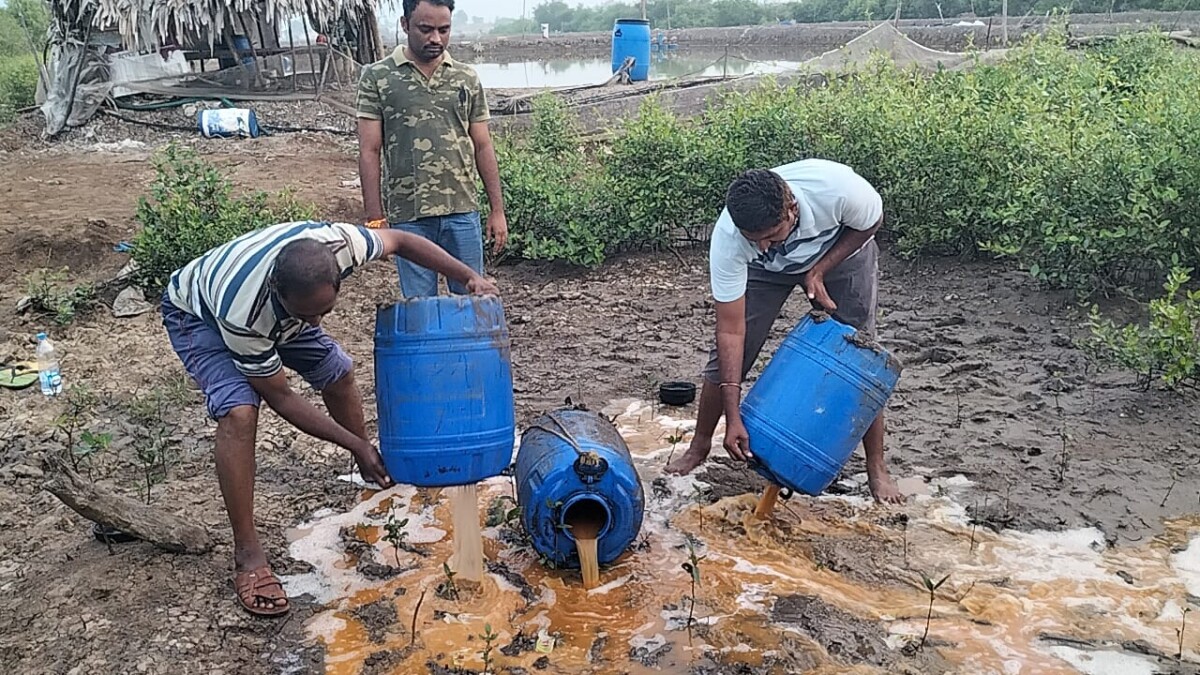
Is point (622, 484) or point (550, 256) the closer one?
point (622, 484)

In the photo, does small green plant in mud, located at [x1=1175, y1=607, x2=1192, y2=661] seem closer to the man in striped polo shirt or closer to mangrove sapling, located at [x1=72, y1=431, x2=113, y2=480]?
the man in striped polo shirt

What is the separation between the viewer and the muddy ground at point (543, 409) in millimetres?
2973

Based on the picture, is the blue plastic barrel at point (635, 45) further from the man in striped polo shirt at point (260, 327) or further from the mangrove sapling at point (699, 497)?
the man in striped polo shirt at point (260, 327)

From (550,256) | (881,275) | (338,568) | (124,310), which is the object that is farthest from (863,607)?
(124,310)

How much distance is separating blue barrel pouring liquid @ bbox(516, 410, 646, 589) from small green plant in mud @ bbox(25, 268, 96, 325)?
3.59 meters

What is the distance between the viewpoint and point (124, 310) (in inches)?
224

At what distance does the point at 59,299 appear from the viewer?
18.5 feet

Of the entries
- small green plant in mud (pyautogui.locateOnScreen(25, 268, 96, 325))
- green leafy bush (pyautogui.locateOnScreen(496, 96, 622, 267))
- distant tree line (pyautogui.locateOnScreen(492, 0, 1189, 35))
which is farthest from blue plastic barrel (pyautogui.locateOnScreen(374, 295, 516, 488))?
distant tree line (pyautogui.locateOnScreen(492, 0, 1189, 35))

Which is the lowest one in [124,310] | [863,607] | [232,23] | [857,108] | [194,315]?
[863,607]

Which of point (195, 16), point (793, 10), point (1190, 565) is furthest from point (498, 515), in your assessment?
point (793, 10)

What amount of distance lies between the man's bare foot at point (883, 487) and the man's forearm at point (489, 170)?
6.48ft

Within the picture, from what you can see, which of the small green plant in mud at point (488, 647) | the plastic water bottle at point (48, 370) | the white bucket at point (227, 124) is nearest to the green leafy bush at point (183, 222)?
the plastic water bottle at point (48, 370)

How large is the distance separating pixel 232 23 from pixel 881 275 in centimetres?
893

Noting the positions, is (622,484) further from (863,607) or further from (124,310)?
(124,310)
